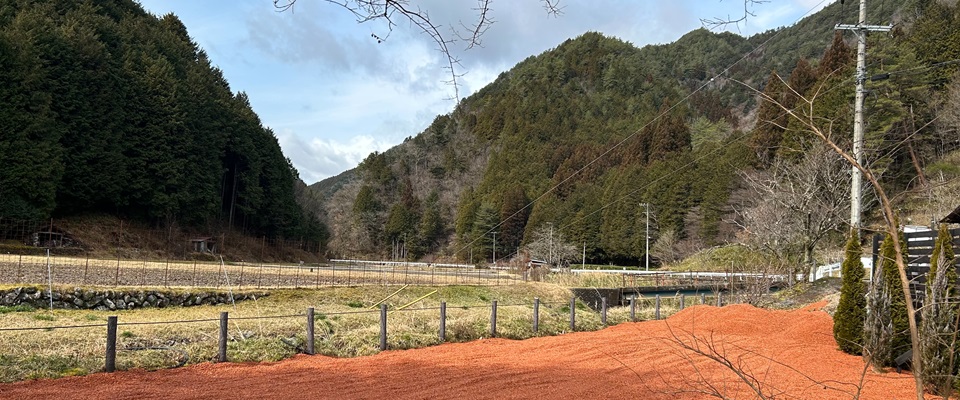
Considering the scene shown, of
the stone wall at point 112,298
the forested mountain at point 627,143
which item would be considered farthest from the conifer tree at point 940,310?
the stone wall at point 112,298

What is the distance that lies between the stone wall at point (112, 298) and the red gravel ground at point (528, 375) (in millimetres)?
9339

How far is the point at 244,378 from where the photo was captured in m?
8.84

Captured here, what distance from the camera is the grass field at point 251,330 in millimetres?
9430

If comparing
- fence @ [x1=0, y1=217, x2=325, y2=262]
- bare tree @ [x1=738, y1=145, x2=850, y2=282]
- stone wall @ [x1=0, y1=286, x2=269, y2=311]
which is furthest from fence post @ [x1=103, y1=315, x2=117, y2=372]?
fence @ [x1=0, y1=217, x2=325, y2=262]

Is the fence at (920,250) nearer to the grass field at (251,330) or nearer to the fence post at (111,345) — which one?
the grass field at (251,330)

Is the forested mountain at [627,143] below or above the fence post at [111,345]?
above

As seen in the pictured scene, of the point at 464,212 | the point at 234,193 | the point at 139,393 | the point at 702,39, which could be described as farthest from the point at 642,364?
the point at 702,39

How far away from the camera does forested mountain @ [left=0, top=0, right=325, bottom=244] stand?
1266 inches

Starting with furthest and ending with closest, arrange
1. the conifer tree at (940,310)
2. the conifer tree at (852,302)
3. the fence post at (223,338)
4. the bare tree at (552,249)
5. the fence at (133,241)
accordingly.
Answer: the bare tree at (552,249), the fence at (133,241), the conifer tree at (852,302), the fence post at (223,338), the conifer tree at (940,310)

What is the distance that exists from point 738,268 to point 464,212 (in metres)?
55.3

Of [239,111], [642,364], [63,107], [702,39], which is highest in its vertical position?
[702,39]

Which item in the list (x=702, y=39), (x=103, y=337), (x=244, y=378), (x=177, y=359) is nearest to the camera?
(x=244, y=378)

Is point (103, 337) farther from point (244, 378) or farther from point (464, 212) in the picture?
point (464, 212)

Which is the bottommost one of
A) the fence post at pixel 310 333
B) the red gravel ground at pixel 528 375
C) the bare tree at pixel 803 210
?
the red gravel ground at pixel 528 375
